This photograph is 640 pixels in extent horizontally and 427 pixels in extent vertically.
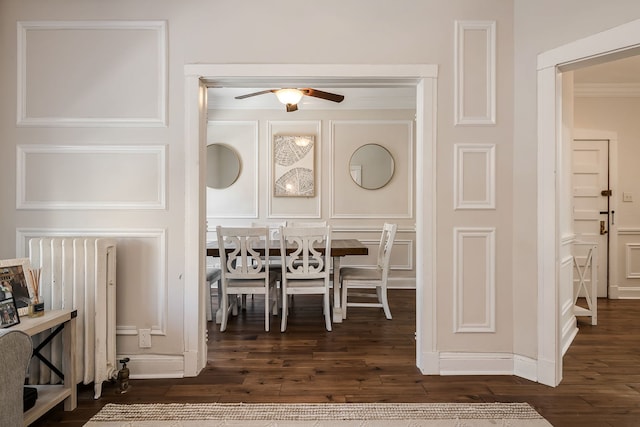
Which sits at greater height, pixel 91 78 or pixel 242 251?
pixel 91 78

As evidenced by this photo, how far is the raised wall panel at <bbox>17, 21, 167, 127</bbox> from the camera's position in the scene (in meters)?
2.45

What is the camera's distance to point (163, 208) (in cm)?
248

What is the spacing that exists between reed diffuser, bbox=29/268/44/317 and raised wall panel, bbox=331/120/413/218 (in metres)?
3.64

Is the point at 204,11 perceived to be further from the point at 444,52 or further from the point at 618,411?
the point at 618,411

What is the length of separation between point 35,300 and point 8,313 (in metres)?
0.19

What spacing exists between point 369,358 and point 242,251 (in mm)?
1539

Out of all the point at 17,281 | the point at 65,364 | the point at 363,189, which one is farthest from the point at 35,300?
the point at 363,189

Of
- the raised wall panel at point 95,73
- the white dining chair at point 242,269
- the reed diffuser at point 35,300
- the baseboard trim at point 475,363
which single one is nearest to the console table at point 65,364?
the reed diffuser at point 35,300

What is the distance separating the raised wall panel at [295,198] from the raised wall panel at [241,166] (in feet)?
0.66

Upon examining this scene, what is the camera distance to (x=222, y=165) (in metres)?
5.28

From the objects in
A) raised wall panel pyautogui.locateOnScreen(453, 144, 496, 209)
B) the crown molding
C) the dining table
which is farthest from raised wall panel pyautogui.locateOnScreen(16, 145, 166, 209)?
the crown molding

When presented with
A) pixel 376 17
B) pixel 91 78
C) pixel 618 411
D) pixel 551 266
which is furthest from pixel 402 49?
pixel 618 411

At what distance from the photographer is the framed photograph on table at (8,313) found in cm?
174

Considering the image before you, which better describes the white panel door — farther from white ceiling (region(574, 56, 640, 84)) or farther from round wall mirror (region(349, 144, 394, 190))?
round wall mirror (region(349, 144, 394, 190))
